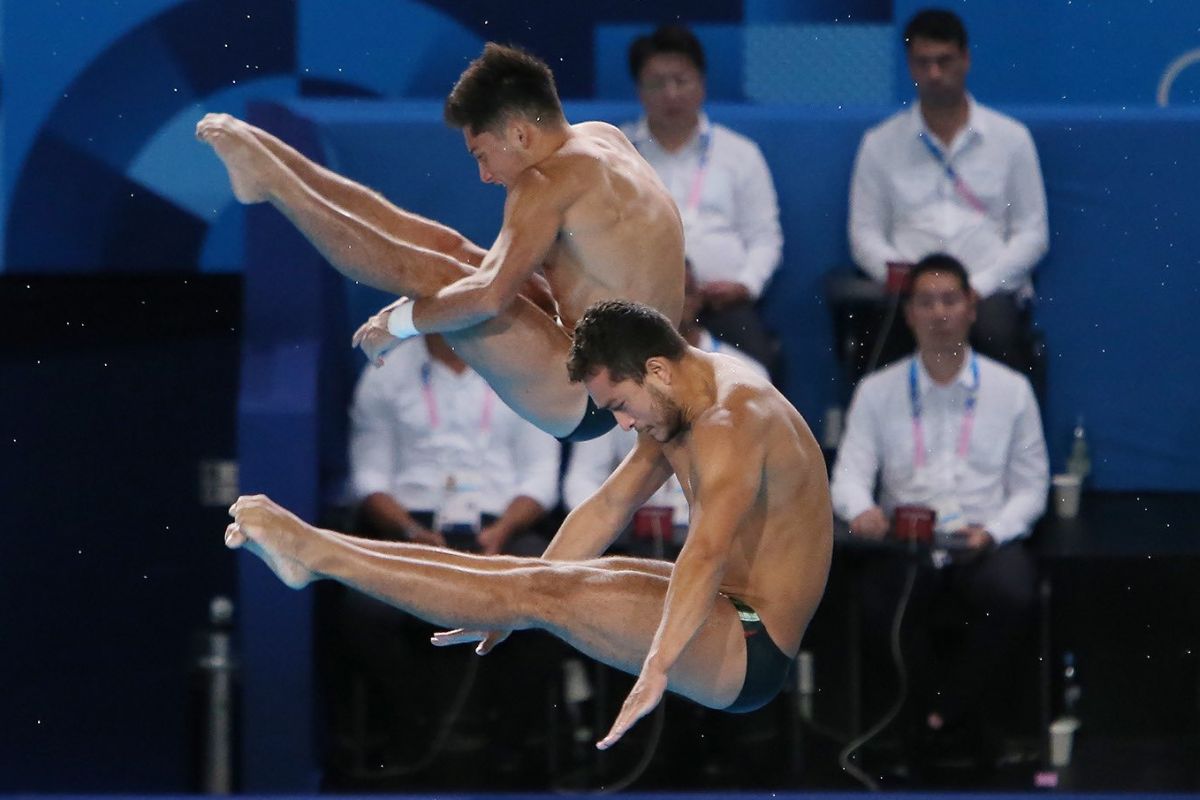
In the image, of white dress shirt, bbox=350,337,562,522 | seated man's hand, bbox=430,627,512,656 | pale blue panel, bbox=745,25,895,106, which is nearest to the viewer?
seated man's hand, bbox=430,627,512,656

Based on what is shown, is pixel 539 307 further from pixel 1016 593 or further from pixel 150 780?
pixel 150 780

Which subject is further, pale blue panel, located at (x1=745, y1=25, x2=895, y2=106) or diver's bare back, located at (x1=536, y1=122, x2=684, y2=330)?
pale blue panel, located at (x1=745, y1=25, x2=895, y2=106)

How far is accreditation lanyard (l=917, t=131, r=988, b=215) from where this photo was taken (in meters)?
6.57

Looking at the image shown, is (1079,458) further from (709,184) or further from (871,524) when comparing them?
(709,184)

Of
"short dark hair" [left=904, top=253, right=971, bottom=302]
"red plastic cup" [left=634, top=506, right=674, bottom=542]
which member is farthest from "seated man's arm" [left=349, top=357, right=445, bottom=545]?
"short dark hair" [left=904, top=253, right=971, bottom=302]

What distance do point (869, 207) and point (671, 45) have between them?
811 mm

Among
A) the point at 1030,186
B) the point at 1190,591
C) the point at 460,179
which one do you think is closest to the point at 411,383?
the point at 460,179

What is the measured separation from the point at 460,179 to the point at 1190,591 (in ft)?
8.71

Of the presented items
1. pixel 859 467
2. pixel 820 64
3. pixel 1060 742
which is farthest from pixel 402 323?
pixel 820 64

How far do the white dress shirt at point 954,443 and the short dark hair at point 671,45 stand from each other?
113 centimetres

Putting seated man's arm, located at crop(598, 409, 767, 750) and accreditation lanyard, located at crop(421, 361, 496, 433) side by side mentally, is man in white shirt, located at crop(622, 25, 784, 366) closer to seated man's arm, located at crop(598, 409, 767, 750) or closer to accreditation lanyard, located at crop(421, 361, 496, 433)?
accreditation lanyard, located at crop(421, 361, 496, 433)

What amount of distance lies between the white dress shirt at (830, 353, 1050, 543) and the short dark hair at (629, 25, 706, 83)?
1.13 metres

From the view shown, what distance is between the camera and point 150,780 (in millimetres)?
6824

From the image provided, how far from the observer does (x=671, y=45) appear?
6.43m
